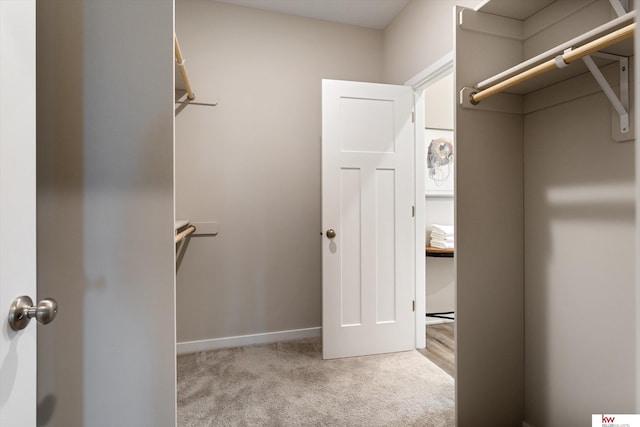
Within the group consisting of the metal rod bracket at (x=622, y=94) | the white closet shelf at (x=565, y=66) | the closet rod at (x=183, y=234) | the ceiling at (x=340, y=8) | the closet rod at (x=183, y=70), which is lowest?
the closet rod at (x=183, y=234)

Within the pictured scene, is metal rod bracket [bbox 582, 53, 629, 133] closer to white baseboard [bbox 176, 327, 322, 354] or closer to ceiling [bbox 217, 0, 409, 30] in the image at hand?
ceiling [bbox 217, 0, 409, 30]

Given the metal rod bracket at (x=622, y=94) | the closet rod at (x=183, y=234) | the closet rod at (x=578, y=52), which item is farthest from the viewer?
the closet rod at (x=183, y=234)

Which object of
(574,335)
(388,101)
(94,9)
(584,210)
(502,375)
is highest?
(388,101)

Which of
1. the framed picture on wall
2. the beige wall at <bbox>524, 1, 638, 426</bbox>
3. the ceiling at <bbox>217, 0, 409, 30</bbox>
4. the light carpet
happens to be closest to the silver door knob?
the light carpet

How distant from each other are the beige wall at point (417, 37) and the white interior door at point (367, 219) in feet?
0.81

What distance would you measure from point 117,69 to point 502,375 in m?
1.95

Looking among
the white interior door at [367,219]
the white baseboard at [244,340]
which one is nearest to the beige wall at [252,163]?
the white baseboard at [244,340]

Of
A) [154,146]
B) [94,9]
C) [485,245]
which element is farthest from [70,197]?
[485,245]

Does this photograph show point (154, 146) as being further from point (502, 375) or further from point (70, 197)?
point (502, 375)

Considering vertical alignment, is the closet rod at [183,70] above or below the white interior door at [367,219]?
above

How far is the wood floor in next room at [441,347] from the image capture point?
86.6 inches

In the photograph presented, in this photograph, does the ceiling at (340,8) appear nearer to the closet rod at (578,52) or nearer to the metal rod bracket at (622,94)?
the closet rod at (578,52)

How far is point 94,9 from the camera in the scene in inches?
35.3

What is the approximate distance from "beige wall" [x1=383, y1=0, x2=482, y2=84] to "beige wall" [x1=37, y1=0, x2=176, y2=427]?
1.75m
